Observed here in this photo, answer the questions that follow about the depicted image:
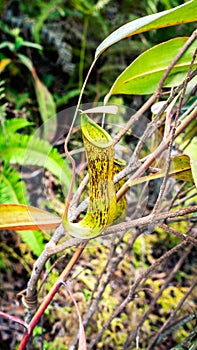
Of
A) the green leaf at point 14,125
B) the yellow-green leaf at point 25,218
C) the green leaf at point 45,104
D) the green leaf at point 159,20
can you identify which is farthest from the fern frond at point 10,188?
the green leaf at point 159,20

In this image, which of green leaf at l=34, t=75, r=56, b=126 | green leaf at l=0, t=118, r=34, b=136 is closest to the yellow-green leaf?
green leaf at l=0, t=118, r=34, b=136

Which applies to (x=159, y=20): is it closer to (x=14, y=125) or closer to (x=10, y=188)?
(x=10, y=188)

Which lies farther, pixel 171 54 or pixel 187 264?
pixel 187 264

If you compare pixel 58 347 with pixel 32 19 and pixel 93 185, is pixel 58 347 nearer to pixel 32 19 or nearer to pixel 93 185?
pixel 93 185

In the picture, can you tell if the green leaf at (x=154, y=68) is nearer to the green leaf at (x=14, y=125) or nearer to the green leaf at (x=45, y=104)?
the green leaf at (x=14, y=125)

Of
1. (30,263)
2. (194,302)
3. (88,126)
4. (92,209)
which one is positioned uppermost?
(88,126)

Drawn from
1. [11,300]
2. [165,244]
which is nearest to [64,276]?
[11,300]

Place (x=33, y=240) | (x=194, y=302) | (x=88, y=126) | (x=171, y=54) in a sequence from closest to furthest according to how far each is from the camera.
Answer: (x=88, y=126), (x=171, y=54), (x=33, y=240), (x=194, y=302)

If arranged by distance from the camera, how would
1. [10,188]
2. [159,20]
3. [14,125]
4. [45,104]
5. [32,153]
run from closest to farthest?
1. [159,20]
2. [32,153]
3. [10,188]
4. [14,125]
5. [45,104]

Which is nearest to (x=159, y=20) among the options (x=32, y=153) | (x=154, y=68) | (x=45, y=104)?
(x=154, y=68)
